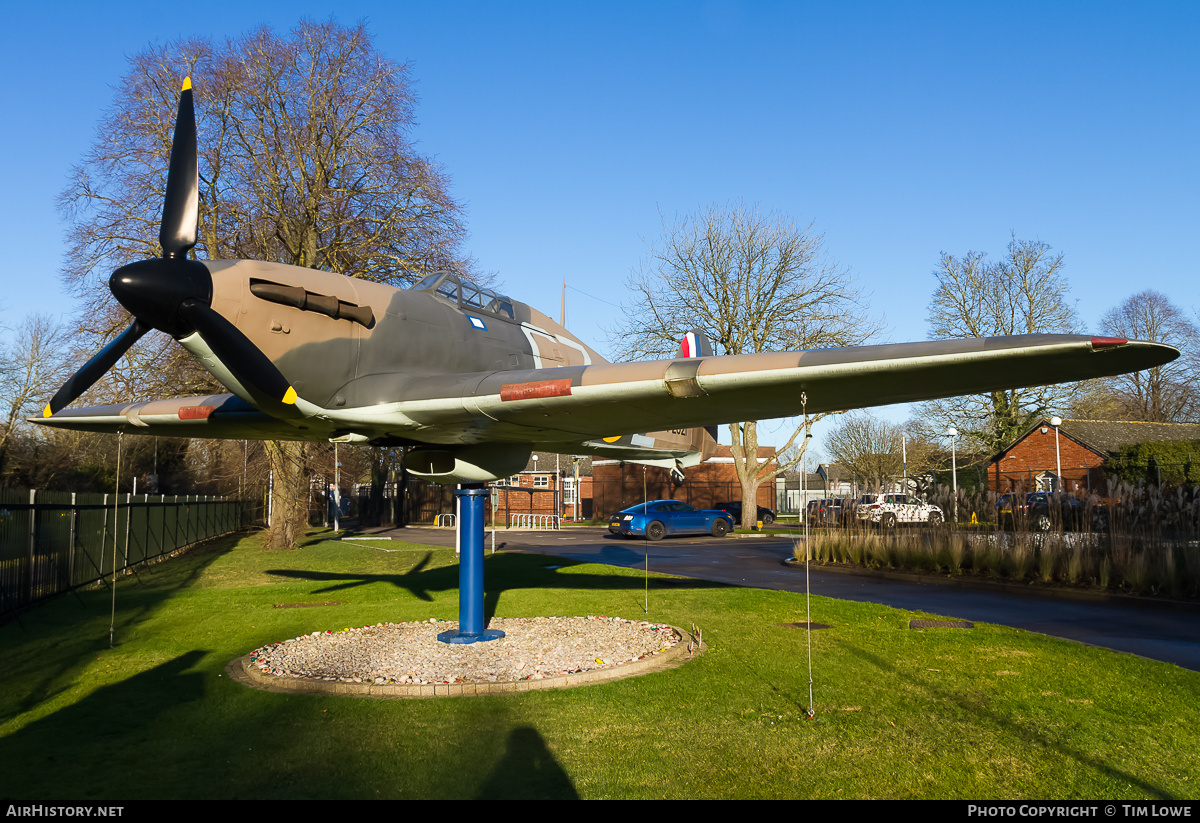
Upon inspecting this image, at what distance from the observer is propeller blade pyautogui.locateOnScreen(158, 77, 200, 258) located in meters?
6.71

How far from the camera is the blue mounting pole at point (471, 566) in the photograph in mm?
9328

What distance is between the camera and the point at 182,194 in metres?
6.92

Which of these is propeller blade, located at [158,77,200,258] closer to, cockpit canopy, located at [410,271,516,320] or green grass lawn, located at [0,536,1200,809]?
cockpit canopy, located at [410,271,516,320]

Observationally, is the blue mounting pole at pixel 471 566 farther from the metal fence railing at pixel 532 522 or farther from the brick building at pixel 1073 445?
the brick building at pixel 1073 445

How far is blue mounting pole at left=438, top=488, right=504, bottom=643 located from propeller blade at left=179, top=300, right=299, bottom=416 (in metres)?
3.16

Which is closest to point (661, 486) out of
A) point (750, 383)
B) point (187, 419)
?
point (187, 419)

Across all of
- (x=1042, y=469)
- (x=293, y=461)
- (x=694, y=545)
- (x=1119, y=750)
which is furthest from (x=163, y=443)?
(x=1042, y=469)

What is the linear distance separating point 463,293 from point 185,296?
3343mm

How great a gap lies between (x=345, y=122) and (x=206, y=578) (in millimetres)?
16934

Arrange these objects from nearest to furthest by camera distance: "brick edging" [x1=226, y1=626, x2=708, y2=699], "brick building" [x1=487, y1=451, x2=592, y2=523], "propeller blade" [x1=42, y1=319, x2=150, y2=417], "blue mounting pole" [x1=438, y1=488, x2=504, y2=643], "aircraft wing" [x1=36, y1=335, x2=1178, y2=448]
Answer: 1. "aircraft wing" [x1=36, y1=335, x2=1178, y2=448]
2. "brick edging" [x1=226, y1=626, x2=708, y2=699]
3. "propeller blade" [x1=42, y1=319, x2=150, y2=417]
4. "blue mounting pole" [x1=438, y1=488, x2=504, y2=643]
5. "brick building" [x1=487, y1=451, x2=592, y2=523]

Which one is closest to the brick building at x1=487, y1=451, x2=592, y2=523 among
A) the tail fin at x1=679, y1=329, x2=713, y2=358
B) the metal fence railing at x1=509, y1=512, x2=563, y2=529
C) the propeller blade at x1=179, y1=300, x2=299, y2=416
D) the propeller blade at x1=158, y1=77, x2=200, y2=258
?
the metal fence railing at x1=509, y1=512, x2=563, y2=529

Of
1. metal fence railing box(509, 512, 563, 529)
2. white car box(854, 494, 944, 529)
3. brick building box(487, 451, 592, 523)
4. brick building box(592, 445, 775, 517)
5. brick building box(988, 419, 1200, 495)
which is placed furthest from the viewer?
brick building box(592, 445, 775, 517)

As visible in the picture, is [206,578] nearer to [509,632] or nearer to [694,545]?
[509,632]
